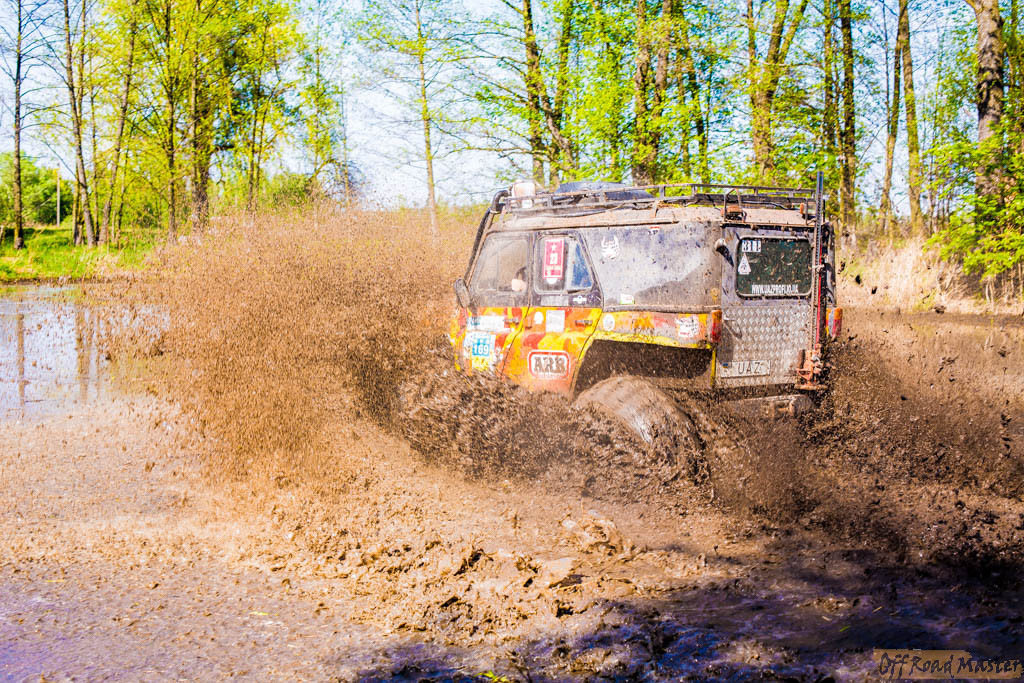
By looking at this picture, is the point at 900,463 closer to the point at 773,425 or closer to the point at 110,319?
the point at 773,425

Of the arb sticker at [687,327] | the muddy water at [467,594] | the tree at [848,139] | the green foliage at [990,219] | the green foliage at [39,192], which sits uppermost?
the green foliage at [39,192]

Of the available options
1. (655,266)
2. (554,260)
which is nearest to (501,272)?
(554,260)

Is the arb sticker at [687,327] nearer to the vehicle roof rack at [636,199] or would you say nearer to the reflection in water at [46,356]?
the vehicle roof rack at [636,199]

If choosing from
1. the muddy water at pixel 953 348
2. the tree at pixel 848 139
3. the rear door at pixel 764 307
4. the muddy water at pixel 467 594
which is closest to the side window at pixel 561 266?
the rear door at pixel 764 307

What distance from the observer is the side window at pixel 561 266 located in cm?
669

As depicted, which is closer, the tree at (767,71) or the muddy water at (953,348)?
the muddy water at (953,348)

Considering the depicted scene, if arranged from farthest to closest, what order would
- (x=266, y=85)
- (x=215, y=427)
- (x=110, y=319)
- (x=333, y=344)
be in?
(x=266, y=85) < (x=110, y=319) < (x=333, y=344) < (x=215, y=427)

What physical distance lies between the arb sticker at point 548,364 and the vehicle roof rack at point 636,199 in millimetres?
1233

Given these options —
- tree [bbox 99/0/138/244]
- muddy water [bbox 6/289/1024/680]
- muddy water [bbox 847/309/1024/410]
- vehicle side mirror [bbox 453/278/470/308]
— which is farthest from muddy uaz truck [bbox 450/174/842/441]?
tree [bbox 99/0/138/244]

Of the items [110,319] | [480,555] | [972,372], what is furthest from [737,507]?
[110,319]

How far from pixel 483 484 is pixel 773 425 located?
2.36 metres

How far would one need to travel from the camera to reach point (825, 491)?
590 centimetres

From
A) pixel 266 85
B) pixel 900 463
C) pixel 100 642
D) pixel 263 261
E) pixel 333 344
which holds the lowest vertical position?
pixel 100 642

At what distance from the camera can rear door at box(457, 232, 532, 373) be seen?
7.20m
